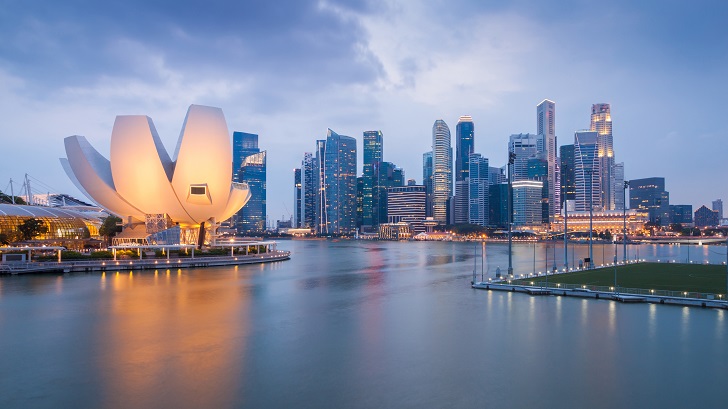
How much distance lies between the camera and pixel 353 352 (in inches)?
512

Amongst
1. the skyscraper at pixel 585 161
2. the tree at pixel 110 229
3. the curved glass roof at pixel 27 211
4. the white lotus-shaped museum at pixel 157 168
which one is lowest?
the tree at pixel 110 229

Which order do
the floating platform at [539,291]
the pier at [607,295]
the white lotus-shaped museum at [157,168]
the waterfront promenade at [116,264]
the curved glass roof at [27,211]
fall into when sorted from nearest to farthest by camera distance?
1. the pier at [607,295]
2. the floating platform at [539,291]
3. the waterfront promenade at [116,264]
4. the white lotus-shaped museum at [157,168]
5. the curved glass roof at [27,211]

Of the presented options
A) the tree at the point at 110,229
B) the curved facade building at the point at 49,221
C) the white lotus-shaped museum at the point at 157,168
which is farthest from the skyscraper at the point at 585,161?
the curved facade building at the point at 49,221

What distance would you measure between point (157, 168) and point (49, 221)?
12.6 metres

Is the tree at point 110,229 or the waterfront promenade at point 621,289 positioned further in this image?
the tree at point 110,229

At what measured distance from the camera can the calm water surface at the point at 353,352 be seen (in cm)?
978

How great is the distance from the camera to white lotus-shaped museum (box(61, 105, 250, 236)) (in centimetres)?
4219

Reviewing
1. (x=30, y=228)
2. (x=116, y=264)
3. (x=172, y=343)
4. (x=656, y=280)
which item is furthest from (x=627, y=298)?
(x=30, y=228)

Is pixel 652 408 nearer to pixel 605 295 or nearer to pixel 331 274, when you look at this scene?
pixel 605 295

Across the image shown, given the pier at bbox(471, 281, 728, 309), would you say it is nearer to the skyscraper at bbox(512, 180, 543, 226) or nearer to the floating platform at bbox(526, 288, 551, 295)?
the floating platform at bbox(526, 288, 551, 295)

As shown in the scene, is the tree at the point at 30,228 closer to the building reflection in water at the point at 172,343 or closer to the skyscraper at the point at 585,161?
the building reflection in water at the point at 172,343

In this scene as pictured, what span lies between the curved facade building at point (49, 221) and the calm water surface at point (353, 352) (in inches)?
998

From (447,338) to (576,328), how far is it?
4384 mm

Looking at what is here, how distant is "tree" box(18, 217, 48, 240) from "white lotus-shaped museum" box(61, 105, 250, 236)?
15.5 feet
